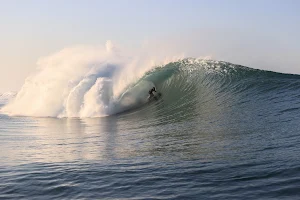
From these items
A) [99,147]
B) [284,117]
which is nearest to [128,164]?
[99,147]

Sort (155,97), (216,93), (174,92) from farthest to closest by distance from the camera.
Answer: (155,97)
(174,92)
(216,93)

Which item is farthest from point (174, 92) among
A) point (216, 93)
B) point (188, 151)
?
point (188, 151)

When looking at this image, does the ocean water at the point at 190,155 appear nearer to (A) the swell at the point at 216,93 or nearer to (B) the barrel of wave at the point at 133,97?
(A) the swell at the point at 216,93

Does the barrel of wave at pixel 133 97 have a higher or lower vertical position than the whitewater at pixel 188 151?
higher

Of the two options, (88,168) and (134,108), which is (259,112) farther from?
(134,108)

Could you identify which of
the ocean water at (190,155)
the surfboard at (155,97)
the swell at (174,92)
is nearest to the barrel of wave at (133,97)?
the swell at (174,92)

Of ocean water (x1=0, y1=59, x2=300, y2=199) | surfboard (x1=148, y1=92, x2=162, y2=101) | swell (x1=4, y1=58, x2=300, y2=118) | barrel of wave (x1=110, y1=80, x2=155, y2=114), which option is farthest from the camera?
barrel of wave (x1=110, y1=80, x2=155, y2=114)

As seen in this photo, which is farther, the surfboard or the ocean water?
the surfboard

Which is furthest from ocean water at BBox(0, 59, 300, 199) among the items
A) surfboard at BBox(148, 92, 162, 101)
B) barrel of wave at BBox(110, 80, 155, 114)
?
barrel of wave at BBox(110, 80, 155, 114)

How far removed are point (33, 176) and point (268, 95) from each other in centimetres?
1307

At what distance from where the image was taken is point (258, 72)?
21.9 meters

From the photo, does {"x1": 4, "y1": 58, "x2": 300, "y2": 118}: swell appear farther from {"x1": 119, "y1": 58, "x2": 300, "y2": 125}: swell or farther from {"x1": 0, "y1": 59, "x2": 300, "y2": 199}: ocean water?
{"x1": 0, "y1": 59, "x2": 300, "y2": 199}: ocean water

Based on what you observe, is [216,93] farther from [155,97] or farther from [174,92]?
[155,97]

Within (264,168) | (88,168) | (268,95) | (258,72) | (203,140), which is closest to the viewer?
(264,168)
